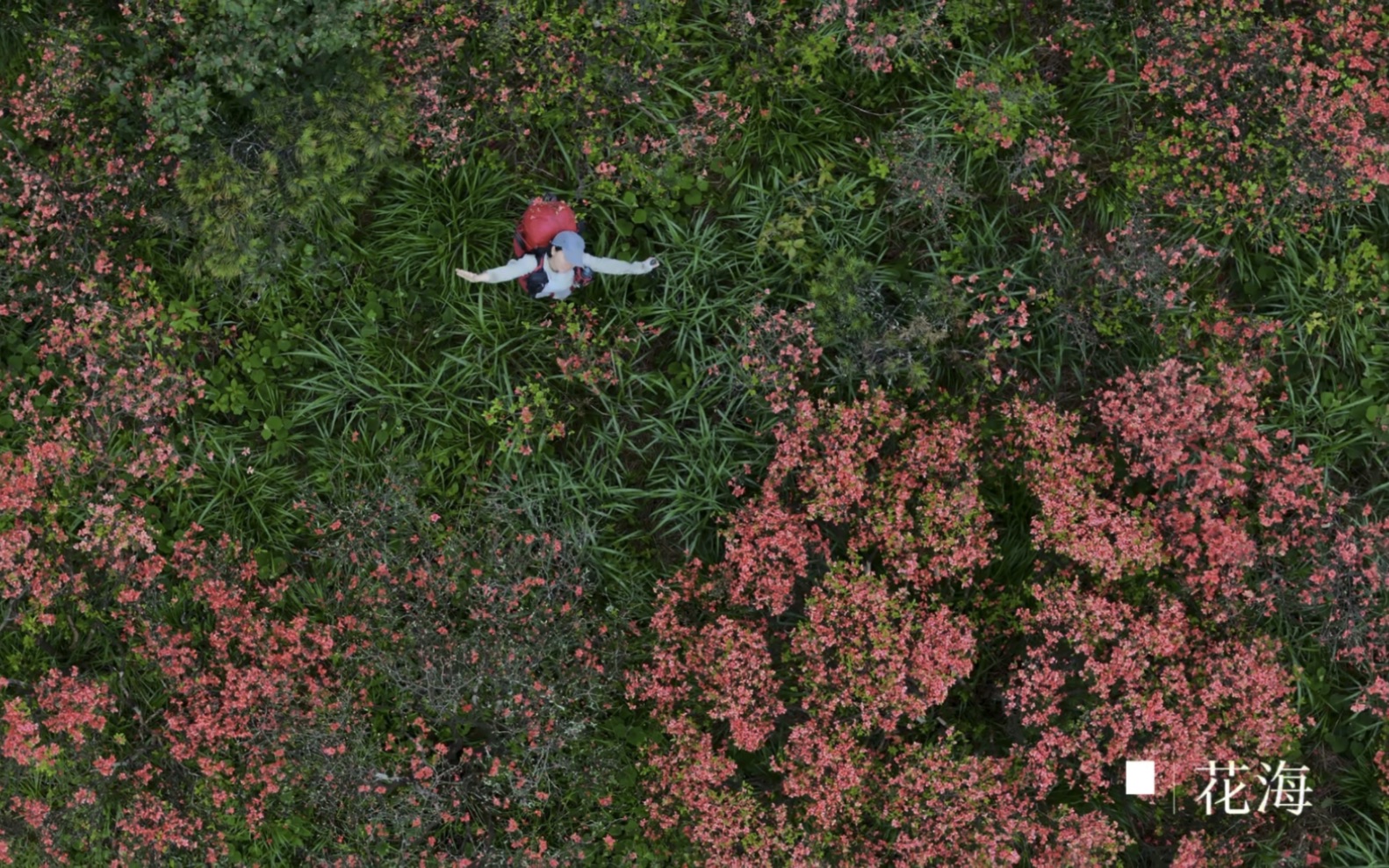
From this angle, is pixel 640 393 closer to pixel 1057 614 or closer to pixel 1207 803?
pixel 1057 614

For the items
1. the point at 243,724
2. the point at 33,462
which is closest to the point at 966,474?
the point at 243,724

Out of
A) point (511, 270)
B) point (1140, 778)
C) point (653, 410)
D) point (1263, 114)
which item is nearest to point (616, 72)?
point (511, 270)

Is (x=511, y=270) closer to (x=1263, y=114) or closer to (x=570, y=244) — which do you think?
(x=570, y=244)

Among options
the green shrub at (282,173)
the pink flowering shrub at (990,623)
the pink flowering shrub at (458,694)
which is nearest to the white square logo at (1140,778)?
the pink flowering shrub at (990,623)

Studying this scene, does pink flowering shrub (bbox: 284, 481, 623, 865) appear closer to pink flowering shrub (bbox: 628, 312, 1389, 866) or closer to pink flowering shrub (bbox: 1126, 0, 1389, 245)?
pink flowering shrub (bbox: 628, 312, 1389, 866)

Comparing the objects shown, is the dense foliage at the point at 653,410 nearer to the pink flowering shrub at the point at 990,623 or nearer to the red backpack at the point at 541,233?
the pink flowering shrub at the point at 990,623

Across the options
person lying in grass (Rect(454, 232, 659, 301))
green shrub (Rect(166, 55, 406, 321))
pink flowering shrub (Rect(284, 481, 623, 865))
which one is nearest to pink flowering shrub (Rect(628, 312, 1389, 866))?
pink flowering shrub (Rect(284, 481, 623, 865))

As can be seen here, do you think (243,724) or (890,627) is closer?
(890,627)
